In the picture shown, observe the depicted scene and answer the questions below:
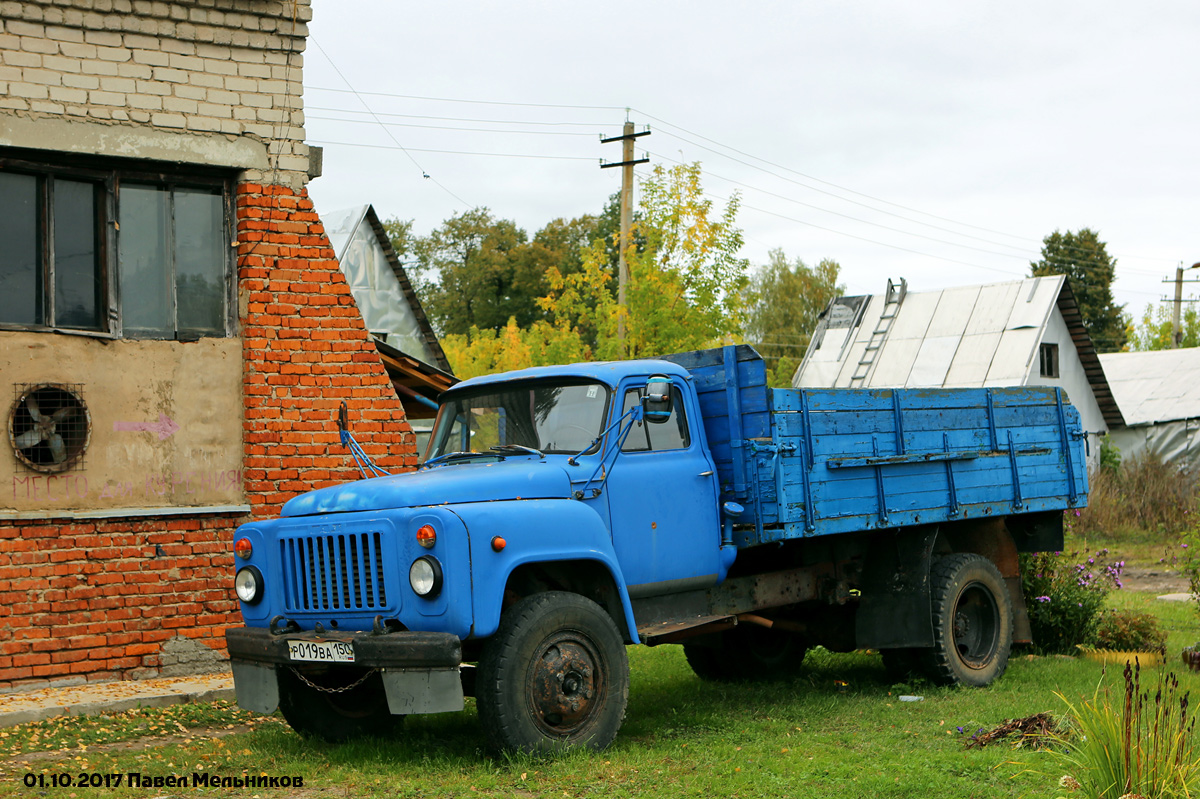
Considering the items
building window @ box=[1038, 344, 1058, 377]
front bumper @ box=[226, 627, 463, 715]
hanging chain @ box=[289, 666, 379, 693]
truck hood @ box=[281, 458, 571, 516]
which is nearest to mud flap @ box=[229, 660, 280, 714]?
hanging chain @ box=[289, 666, 379, 693]

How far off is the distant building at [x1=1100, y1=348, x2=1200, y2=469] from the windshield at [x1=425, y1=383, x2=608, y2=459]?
82.9ft

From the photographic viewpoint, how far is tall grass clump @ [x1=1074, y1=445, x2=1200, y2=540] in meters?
23.5

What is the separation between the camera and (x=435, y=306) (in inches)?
2151

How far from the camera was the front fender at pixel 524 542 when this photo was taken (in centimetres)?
589

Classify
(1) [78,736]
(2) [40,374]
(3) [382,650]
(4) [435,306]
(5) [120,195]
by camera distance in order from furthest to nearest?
(4) [435,306] → (5) [120,195] → (2) [40,374] → (1) [78,736] → (3) [382,650]

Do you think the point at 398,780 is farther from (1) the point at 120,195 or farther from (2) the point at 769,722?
(1) the point at 120,195

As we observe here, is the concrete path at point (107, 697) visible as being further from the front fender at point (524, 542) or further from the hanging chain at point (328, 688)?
the front fender at point (524, 542)

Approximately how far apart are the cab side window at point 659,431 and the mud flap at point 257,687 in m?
2.44

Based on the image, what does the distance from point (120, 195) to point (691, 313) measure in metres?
12.8

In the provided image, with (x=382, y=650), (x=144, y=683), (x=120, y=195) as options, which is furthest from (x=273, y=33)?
(x=382, y=650)

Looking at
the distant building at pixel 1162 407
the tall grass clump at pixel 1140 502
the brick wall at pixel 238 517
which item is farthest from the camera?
the distant building at pixel 1162 407

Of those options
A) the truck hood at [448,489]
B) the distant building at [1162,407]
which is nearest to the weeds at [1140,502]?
the distant building at [1162,407]

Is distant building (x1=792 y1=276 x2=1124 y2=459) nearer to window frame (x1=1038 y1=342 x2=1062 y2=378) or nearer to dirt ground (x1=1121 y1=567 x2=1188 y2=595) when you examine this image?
window frame (x1=1038 y1=342 x2=1062 y2=378)

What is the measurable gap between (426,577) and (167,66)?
552cm
